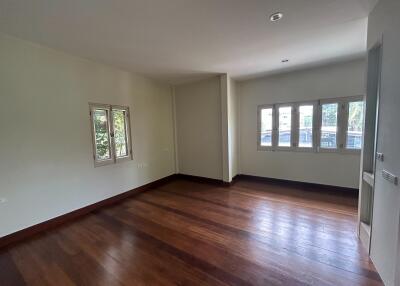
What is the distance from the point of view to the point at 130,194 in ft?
13.1

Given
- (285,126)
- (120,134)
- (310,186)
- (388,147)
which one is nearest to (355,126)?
(285,126)

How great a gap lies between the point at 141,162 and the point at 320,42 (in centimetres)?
412

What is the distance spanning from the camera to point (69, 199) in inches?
116

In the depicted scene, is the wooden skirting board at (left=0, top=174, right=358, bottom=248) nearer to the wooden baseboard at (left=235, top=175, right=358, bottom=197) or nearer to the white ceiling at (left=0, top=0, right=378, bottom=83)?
the wooden baseboard at (left=235, top=175, right=358, bottom=197)

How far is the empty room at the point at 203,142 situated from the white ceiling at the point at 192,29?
23mm

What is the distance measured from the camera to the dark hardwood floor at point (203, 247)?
5.77ft

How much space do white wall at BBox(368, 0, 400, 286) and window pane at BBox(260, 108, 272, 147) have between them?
8.67 feet

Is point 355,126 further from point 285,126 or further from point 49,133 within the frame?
point 49,133

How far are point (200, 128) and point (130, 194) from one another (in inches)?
93.8

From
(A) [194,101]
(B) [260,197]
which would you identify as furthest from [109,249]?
(A) [194,101]

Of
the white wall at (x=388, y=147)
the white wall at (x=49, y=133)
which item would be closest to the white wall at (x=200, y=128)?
the white wall at (x=49, y=133)

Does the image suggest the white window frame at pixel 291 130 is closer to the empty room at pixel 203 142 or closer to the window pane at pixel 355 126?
the empty room at pixel 203 142

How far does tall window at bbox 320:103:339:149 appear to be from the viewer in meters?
3.72

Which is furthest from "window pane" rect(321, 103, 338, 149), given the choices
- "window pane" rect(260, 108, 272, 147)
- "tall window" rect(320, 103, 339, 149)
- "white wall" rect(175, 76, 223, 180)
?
"white wall" rect(175, 76, 223, 180)
